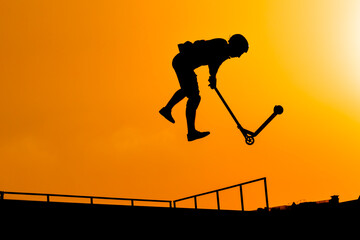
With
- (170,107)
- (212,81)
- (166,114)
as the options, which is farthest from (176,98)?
(212,81)

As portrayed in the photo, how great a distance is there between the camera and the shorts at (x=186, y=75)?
1770cm

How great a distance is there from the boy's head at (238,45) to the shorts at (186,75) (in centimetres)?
112

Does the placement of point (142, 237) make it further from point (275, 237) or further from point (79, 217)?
point (275, 237)

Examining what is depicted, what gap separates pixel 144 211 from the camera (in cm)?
1602

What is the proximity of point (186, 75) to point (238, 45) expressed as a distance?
1.48 meters

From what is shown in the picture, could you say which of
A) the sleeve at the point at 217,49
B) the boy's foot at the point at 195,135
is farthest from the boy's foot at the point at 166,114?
the sleeve at the point at 217,49

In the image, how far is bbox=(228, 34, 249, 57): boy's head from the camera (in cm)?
1708

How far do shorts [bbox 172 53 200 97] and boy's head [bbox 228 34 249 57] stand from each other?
112cm

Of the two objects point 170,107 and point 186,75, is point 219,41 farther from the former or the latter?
point 170,107

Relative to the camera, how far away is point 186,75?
17.7 m

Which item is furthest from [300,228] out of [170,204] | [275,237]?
[170,204]

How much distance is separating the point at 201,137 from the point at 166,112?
1.11m

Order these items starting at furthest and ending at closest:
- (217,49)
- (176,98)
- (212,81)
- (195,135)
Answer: (176,98)
(212,81)
(195,135)
(217,49)

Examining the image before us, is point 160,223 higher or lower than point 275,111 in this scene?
lower
